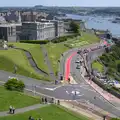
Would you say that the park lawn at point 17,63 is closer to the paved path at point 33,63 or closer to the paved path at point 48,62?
the paved path at point 33,63

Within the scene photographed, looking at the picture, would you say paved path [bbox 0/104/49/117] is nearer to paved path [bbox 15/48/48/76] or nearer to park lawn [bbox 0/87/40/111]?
park lawn [bbox 0/87/40/111]

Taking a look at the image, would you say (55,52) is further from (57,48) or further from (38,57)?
(38,57)

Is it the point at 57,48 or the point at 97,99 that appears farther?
the point at 57,48

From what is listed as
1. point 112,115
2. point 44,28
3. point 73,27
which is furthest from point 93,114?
point 73,27

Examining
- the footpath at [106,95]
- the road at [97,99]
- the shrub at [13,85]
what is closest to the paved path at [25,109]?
the shrub at [13,85]

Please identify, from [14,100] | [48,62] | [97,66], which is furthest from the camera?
[97,66]

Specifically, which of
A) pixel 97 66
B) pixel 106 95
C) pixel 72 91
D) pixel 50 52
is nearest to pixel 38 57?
pixel 50 52
